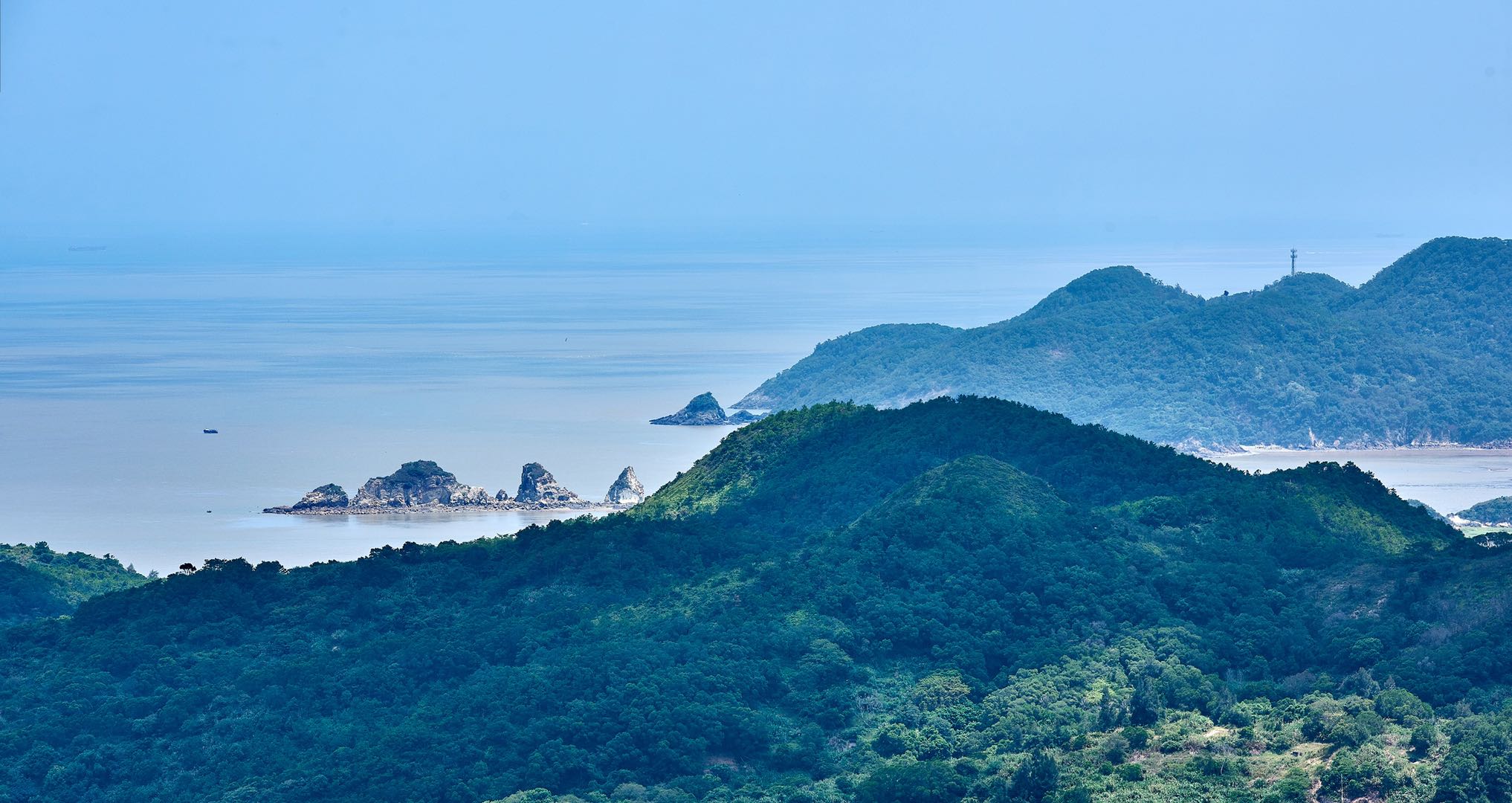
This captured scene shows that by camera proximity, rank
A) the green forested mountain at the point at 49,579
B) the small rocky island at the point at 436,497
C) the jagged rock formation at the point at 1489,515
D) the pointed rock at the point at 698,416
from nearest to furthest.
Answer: the green forested mountain at the point at 49,579, the jagged rock formation at the point at 1489,515, the small rocky island at the point at 436,497, the pointed rock at the point at 698,416

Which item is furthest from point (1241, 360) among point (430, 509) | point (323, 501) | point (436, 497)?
point (323, 501)

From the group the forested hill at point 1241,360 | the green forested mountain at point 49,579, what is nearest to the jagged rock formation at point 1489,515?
the forested hill at point 1241,360

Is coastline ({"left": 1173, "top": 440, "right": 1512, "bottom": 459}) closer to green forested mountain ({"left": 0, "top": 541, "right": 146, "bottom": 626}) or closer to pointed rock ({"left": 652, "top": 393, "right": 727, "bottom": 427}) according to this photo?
pointed rock ({"left": 652, "top": 393, "right": 727, "bottom": 427})

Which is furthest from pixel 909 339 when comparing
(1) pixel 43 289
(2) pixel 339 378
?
(1) pixel 43 289

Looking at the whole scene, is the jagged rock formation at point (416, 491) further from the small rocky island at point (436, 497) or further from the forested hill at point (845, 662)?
the forested hill at point (845, 662)

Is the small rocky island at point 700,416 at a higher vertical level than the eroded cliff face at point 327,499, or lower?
higher

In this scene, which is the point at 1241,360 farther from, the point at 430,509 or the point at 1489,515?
the point at 430,509

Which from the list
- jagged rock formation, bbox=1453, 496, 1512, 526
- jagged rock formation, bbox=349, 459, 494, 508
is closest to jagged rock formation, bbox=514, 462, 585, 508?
jagged rock formation, bbox=349, 459, 494, 508

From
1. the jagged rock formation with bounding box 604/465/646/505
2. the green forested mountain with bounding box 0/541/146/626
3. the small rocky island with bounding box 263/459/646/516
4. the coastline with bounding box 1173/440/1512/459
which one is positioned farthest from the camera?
the coastline with bounding box 1173/440/1512/459
